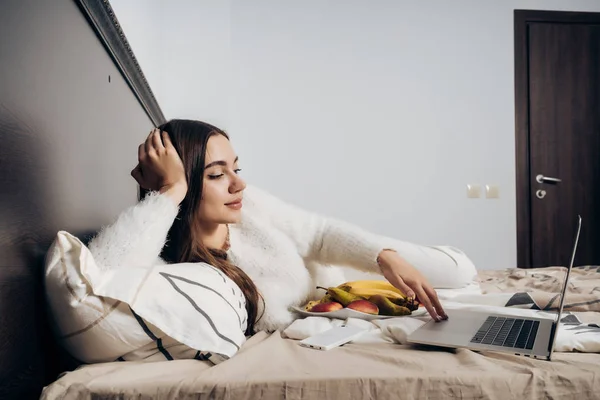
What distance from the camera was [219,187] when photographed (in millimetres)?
1115

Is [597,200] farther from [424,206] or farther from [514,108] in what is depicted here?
[424,206]

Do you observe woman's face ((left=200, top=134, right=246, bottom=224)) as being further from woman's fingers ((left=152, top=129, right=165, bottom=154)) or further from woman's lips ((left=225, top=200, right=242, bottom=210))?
woman's fingers ((left=152, top=129, right=165, bottom=154))

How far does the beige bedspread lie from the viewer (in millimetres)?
683

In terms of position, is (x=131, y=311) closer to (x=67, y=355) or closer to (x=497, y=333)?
(x=67, y=355)

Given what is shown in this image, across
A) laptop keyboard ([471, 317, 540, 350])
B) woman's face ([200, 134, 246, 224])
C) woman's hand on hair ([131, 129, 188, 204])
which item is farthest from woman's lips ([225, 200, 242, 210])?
laptop keyboard ([471, 317, 540, 350])

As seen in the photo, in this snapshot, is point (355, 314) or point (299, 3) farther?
Answer: point (299, 3)

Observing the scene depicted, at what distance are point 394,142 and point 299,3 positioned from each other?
1077 millimetres

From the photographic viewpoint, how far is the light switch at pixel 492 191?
10.7 ft

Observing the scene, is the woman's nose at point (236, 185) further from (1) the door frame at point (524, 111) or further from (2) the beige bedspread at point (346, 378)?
(1) the door frame at point (524, 111)

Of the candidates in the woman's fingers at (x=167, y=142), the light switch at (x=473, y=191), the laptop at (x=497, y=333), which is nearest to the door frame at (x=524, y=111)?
the light switch at (x=473, y=191)

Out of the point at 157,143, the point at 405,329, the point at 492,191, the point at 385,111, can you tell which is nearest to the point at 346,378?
the point at 405,329

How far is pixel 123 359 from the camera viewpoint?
775 mm

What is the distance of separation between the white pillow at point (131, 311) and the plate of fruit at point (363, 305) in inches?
12.0

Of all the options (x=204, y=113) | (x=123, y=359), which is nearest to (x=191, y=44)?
(x=204, y=113)
